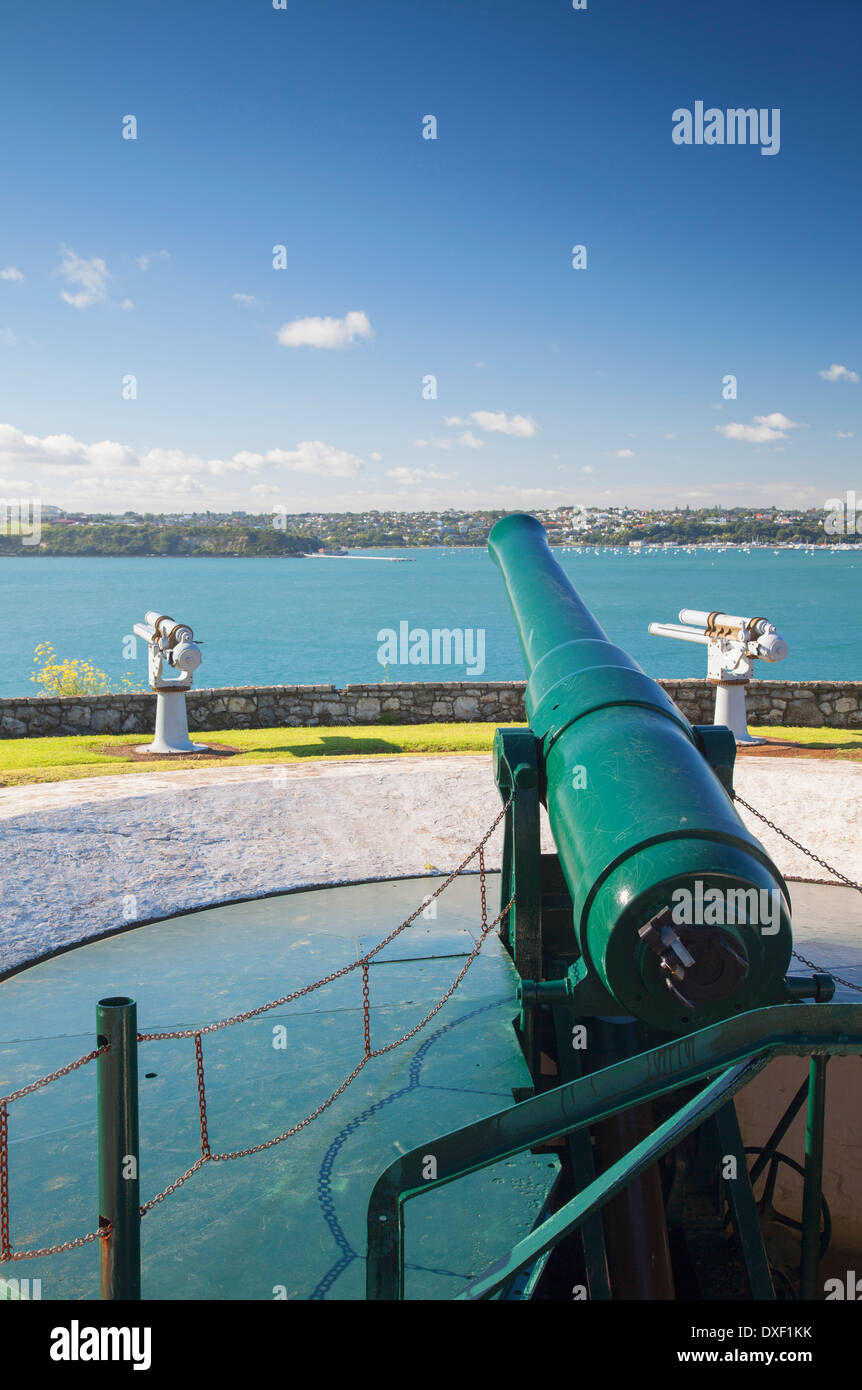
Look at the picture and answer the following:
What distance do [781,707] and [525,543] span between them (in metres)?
9.68

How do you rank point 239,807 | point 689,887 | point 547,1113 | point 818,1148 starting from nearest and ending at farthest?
point 547,1113, point 818,1148, point 689,887, point 239,807

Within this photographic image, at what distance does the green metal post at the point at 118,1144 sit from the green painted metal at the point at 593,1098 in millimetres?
737

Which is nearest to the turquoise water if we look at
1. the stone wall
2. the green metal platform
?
the stone wall

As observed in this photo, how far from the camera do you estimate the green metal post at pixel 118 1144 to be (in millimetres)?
2562

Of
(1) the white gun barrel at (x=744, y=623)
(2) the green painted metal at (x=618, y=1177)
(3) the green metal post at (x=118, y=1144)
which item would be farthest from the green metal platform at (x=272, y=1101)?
(1) the white gun barrel at (x=744, y=623)

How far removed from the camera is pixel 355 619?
90.2 meters

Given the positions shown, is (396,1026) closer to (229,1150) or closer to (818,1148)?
(229,1150)

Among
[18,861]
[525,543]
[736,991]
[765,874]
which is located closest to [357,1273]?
[736,991]

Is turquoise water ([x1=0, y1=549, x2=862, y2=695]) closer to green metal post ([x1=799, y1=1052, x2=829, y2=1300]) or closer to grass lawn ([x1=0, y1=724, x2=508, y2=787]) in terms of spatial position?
grass lawn ([x1=0, y1=724, x2=508, y2=787])

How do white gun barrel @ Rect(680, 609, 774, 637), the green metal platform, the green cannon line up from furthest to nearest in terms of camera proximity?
white gun barrel @ Rect(680, 609, 774, 637), the green metal platform, the green cannon

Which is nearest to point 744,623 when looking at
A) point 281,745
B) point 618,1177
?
point 281,745

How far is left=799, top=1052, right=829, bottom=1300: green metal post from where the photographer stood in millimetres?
2473

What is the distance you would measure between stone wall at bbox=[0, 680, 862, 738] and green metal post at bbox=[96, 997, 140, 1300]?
1185 centimetres

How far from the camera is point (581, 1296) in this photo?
3.65 metres
